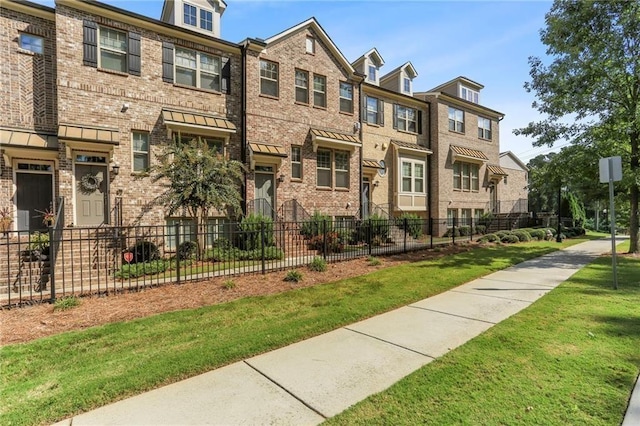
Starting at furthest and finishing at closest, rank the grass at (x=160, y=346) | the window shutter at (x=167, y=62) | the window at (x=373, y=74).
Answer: the window at (x=373, y=74) < the window shutter at (x=167, y=62) < the grass at (x=160, y=346)

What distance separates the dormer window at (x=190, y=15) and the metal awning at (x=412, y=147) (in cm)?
1191

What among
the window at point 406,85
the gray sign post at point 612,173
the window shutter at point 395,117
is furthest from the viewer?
the window at point 406,85

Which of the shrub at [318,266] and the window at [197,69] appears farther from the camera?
the window at [197,69]

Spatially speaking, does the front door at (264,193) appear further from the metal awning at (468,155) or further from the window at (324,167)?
the metal awning at (468,155)

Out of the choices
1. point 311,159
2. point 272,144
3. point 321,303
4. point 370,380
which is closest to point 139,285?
point 321,303

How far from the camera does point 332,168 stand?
16.8 m

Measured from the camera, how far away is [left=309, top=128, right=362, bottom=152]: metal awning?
15867 millimetres

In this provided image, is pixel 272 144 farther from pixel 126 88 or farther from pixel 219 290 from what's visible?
pixel 219 290

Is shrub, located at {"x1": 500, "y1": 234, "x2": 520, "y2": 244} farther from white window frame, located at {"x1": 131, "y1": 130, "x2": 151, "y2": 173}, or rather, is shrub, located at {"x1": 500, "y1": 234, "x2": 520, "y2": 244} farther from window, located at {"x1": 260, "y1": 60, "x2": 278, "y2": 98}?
white window frame, located at {"x1": 131, "y1": 130, "x2": 151, "y2": 173}

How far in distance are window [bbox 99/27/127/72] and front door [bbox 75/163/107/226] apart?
3.64 meters

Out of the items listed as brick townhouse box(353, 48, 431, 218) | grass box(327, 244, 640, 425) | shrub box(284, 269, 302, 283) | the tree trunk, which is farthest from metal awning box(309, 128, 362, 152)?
grass box(327, 244, 640, 425)

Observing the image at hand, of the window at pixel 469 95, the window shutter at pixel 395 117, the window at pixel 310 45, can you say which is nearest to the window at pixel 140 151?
the window at pixel 310 45

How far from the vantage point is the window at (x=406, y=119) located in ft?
67.7

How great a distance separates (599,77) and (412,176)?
9983mm
